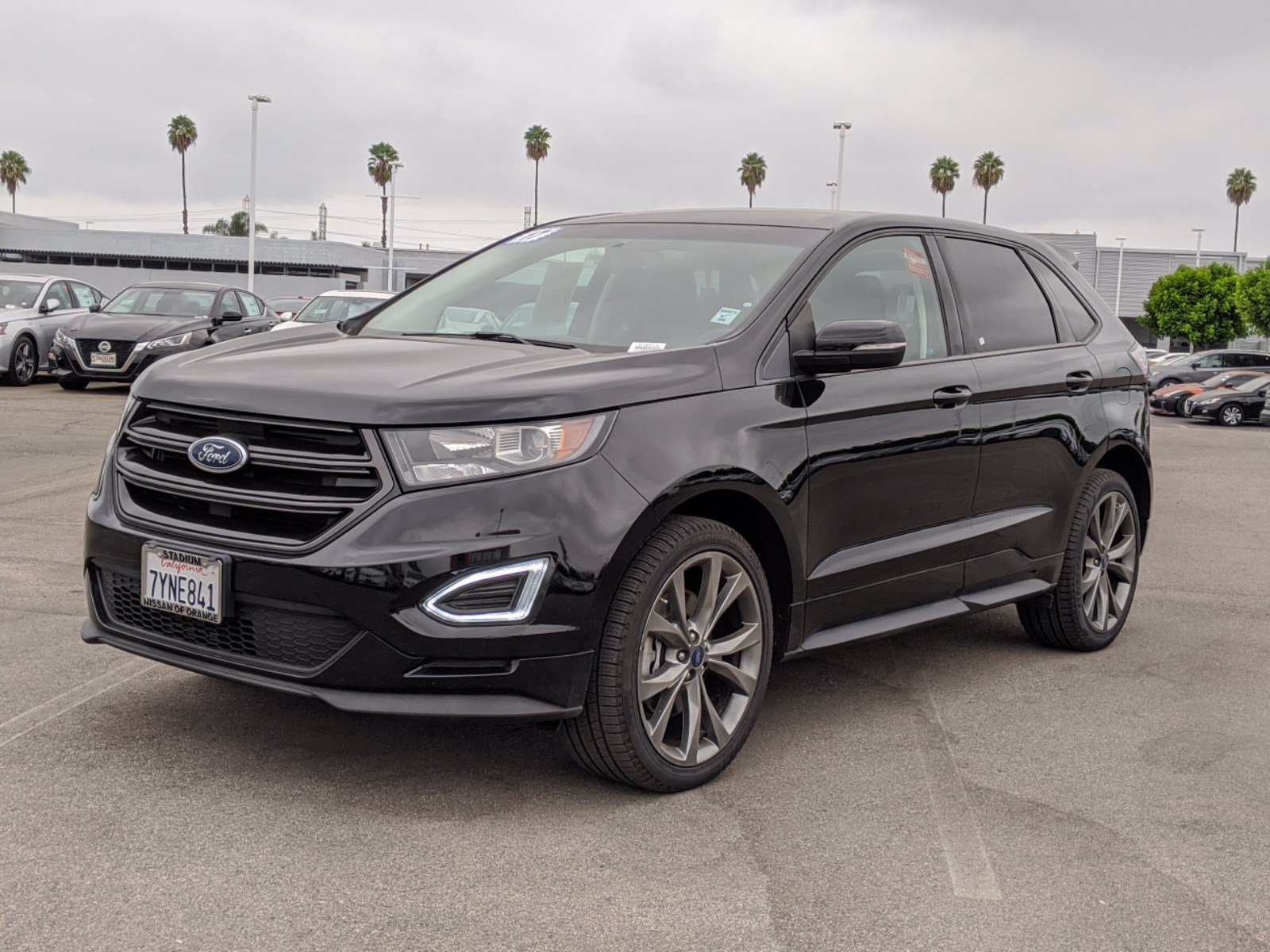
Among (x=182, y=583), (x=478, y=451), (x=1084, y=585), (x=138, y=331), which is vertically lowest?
(x=1084, y=585)

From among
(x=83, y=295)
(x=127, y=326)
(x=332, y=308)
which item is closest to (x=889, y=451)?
(x=332, y=308)

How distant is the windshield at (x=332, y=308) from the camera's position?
1792 cm

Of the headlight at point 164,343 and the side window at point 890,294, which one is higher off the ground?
the side window at point 890,294

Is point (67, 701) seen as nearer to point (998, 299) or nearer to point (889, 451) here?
point (889, 451)

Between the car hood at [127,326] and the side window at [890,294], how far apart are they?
1445 cm

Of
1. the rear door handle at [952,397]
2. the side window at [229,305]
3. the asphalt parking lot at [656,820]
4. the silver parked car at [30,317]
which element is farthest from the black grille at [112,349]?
the rear door handle at [952,397]

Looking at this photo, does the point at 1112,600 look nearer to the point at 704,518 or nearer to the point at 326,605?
the point at 704,518

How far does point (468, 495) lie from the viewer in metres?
3.50

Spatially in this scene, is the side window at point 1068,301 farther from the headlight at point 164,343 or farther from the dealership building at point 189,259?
the dealership building at point 189,259

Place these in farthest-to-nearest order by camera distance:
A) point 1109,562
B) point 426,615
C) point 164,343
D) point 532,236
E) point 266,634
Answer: point 164,343 < point 1109,562 < point 532,236 < point 266,634 < point 426,615

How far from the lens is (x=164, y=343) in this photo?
1755 centimetres

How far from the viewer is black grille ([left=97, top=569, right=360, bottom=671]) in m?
3.55

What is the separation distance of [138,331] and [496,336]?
14.5m

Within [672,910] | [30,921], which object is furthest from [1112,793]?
[30,921]
